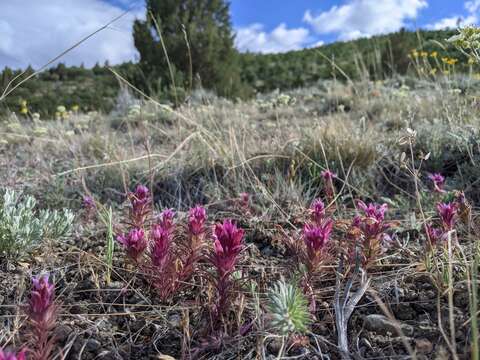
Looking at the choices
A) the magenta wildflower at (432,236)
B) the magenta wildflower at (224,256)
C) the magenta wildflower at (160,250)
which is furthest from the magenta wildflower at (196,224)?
the magenta wildflower at (432,236)

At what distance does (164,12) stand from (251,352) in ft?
43.9

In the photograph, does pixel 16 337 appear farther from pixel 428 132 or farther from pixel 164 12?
pixel 164 12

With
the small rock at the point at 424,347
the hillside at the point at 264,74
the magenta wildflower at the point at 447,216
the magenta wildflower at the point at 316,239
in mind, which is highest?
the hillside at the point at 264,74

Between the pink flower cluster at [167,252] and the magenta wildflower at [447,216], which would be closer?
the pink flower cluster at [167,252]

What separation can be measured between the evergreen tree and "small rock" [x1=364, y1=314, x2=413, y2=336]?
11.5m

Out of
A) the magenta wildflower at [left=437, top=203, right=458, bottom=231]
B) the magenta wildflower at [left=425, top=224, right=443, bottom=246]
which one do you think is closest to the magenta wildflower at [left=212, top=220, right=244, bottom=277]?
the magenta wildflower at [left=425, top=224, right=443, bottom=246]

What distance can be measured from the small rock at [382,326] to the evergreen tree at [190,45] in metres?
11.5

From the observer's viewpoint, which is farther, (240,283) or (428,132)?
(428,132)

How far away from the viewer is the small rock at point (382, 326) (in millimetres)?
1419

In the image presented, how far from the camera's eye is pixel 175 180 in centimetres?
336

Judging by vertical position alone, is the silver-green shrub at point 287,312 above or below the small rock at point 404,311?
above

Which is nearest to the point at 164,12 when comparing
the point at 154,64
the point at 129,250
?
the point at 154,64

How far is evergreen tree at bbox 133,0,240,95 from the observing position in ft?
42.0

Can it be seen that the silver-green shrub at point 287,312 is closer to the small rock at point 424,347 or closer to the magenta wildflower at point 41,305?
the small rock at point 424,347
